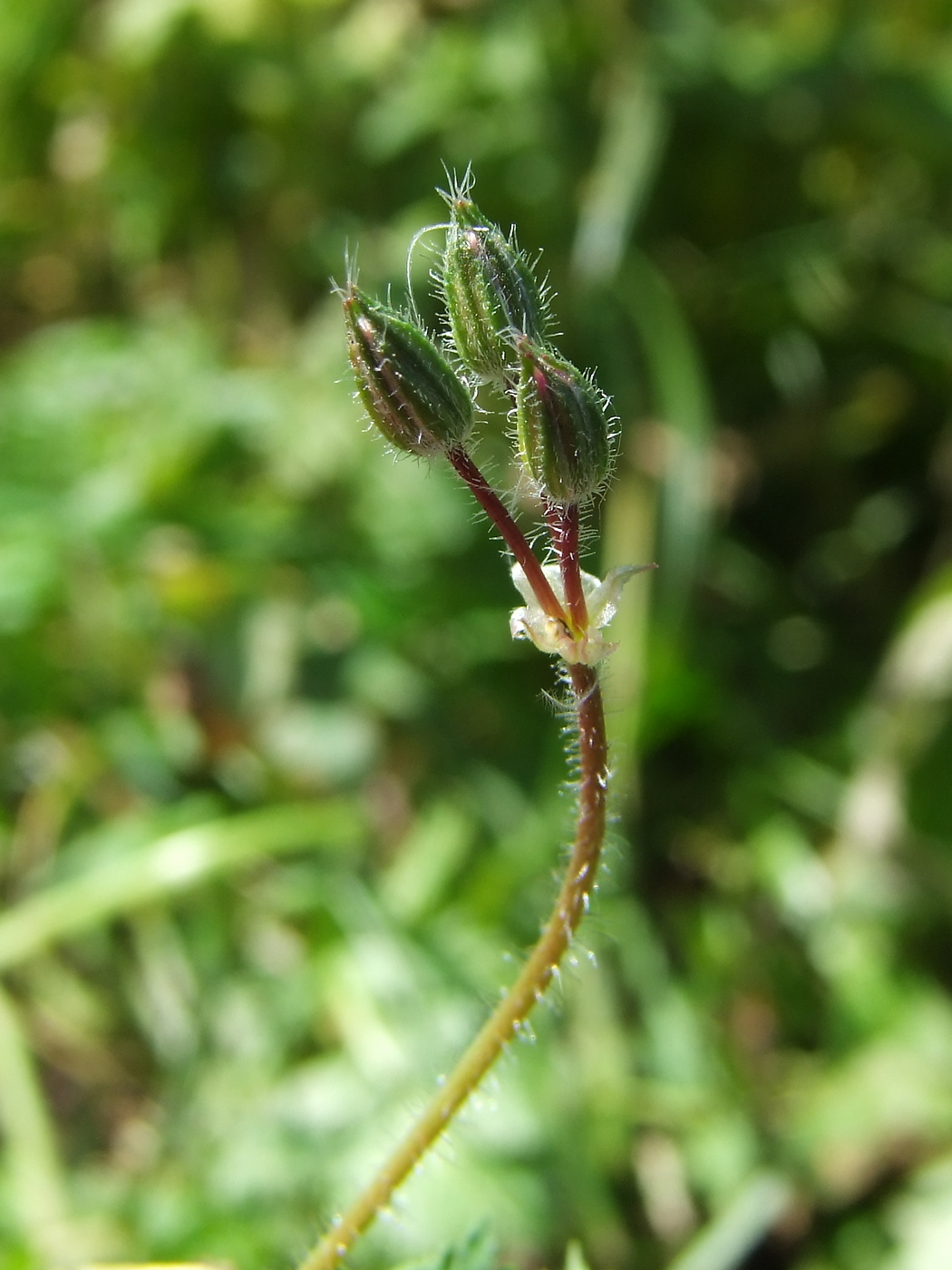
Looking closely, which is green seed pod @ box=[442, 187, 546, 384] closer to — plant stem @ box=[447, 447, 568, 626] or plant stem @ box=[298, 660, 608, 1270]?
plant stem @ box=[447, 447, 568, 626]

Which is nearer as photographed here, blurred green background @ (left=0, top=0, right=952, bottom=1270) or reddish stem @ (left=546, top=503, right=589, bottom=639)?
reddish stem @ (left=546, top=503, right=589, bottom=639)

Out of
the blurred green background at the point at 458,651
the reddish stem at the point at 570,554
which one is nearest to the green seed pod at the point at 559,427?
the reddish stem at the point at 570,554

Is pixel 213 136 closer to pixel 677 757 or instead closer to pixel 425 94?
pixel 425 94

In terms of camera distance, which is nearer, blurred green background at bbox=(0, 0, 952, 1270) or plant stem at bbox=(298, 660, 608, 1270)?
plant stem at bbox=(298, 660, 608, 1270)

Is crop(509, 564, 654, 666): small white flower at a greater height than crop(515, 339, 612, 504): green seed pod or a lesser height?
lesser

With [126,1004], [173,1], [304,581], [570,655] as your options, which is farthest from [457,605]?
[570,655]

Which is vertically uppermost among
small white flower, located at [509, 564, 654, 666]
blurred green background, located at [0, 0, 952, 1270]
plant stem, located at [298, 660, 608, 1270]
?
blurred green background, located at [0, 0, 952, 1270]

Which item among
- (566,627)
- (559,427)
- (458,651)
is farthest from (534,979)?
(458,651)

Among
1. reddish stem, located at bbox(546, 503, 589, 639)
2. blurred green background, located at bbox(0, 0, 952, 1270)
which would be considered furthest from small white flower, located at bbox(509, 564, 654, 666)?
blurred green background, located at bbox(0, 0, 952, 1270)
